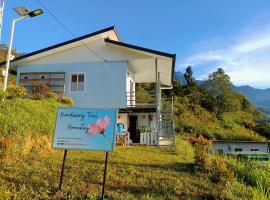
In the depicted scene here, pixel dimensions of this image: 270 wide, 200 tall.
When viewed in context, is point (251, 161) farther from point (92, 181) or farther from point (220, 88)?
point (220, 88)

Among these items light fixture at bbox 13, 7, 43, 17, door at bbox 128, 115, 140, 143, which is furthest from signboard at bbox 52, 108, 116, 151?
door at bbox 128, 115, 140, 143

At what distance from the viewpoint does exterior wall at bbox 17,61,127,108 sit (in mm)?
21453

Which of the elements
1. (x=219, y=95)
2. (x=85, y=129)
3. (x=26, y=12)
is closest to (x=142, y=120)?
(x=26, y=12)

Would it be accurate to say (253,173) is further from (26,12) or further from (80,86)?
(80,86)

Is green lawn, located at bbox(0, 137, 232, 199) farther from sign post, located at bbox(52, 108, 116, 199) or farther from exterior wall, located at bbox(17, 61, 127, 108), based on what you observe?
exterior wall, located at bbox(17, 61, 127, 108)

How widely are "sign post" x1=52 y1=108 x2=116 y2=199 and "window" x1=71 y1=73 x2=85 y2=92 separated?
15.2 metres

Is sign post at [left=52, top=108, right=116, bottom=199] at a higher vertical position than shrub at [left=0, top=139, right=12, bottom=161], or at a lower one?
higher

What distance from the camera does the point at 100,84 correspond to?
71.8 ft

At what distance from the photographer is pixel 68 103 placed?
17.9m

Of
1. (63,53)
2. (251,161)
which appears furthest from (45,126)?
(63,53)

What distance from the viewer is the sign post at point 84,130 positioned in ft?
22.7

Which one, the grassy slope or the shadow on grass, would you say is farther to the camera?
the shadow on grass

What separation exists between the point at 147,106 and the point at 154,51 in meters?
3.85

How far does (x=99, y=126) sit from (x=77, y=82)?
15996 mm
